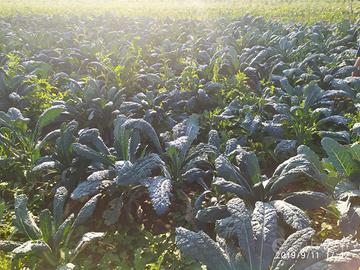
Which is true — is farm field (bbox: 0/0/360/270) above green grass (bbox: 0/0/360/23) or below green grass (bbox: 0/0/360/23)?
below

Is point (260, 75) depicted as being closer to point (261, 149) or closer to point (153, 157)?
point (261, 149)

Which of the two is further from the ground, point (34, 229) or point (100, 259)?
point (34, 229)

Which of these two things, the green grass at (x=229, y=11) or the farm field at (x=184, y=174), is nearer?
the farm field at (x=184, y=174)

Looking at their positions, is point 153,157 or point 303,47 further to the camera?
point 303,47

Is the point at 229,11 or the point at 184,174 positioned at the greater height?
the point at 229,11

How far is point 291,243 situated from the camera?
→ 2.06 meters

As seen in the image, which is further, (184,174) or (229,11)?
(229,11)

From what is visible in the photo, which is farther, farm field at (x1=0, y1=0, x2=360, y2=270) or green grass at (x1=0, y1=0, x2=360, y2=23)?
green grass at (x1=0, y1=0, x2=360, y2=23)

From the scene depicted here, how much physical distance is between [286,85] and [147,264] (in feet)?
9.62

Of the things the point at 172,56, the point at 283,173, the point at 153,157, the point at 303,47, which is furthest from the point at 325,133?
the point at 172,56

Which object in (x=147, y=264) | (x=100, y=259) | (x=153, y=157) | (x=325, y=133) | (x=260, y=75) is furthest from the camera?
(x=260, y=75)

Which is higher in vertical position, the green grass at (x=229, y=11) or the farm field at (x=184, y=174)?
the green grass at (x=229, y=11)

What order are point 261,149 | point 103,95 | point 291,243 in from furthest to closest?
point 103,95 → point 261,149 → point 291,243

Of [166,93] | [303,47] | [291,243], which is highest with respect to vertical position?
[303,47]
